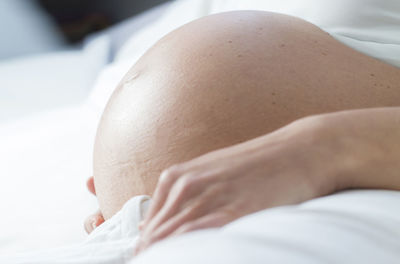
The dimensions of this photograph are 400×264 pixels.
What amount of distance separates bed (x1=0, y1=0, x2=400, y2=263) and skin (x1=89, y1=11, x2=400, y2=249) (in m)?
0.09

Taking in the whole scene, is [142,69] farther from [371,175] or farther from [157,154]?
[371,175]

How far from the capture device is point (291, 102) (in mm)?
546

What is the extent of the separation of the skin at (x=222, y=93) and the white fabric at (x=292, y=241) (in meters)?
0.06

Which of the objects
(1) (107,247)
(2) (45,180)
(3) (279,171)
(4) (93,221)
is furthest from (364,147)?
(2) (45,180)

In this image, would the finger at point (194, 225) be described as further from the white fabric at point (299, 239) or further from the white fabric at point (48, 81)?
the white fabric at point (48, 81)

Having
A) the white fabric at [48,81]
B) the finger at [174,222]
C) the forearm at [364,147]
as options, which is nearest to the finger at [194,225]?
the finger at [174,222]

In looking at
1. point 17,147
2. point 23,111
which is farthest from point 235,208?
point 23,111

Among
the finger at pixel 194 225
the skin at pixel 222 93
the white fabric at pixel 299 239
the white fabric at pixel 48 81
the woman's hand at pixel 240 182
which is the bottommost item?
the white fabric at pixel 299 239

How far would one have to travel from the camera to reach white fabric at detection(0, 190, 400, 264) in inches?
11.7

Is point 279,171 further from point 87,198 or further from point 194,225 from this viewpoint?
point 87,198

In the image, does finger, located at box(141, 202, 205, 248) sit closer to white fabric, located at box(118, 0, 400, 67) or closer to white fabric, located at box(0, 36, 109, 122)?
white fabric, located at box(118, 0, 400, 67)

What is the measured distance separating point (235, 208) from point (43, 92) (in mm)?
1485

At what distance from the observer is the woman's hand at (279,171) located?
1.28 feet

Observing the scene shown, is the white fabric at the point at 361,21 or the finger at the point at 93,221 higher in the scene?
the white fabric at the point at 361,21
